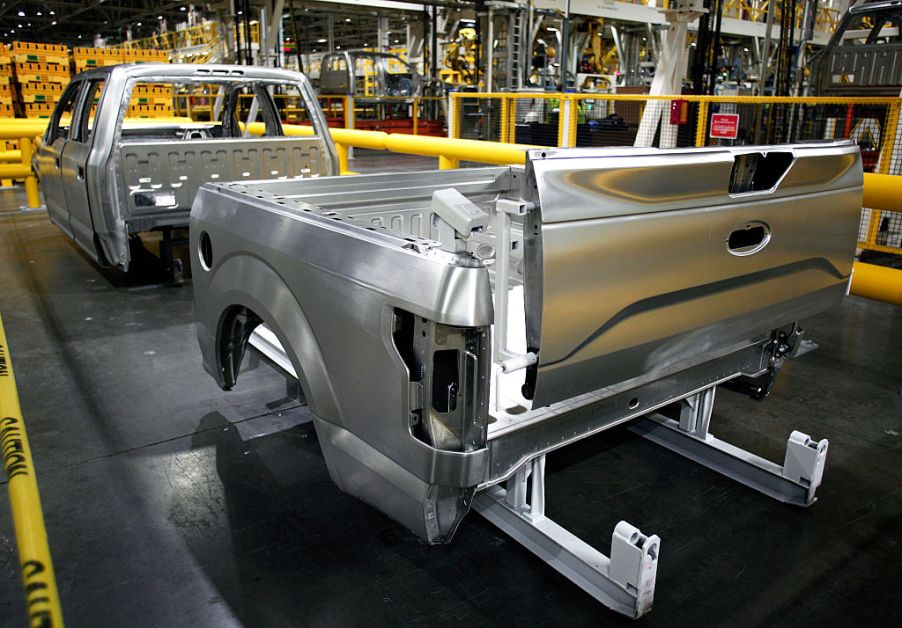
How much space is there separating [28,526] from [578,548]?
1.63 m

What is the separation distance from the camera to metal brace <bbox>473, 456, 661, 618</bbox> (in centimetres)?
214

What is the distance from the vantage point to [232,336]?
285 centimetres

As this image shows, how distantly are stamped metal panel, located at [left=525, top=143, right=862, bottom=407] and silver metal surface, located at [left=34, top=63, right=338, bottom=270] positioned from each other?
451cm

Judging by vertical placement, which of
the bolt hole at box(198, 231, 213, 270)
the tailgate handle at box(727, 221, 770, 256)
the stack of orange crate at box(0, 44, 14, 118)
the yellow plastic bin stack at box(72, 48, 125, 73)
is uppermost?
the yellow plastic bin stack at box(72, 48, 125, 73)

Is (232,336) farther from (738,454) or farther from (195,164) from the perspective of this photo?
(195,164)

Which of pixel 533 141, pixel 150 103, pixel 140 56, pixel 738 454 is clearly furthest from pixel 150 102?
pixel 738 454

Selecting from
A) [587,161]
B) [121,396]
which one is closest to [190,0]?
[121,396]

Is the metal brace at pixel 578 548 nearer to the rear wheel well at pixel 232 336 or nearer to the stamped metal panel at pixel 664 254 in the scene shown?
the stamped metal panel at pixel 664 254

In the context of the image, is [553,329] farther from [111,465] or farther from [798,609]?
[111,465]

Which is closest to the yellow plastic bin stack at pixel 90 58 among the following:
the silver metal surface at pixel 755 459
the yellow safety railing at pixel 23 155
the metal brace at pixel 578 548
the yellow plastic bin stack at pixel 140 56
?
the yellow plastic bin stack at pixel 140 56

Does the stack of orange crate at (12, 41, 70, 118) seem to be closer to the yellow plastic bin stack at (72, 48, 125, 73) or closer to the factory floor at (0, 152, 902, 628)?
the yellow plastic bin stack at (72, 48, 125, 73)

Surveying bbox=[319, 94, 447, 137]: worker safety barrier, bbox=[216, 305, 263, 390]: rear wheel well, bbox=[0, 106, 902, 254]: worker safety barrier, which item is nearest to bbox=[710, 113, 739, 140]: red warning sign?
bbox=[0, 106, 902, 254]: worker safety barrier

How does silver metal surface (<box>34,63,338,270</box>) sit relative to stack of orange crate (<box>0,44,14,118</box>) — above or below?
below

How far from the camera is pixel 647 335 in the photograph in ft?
6.81
